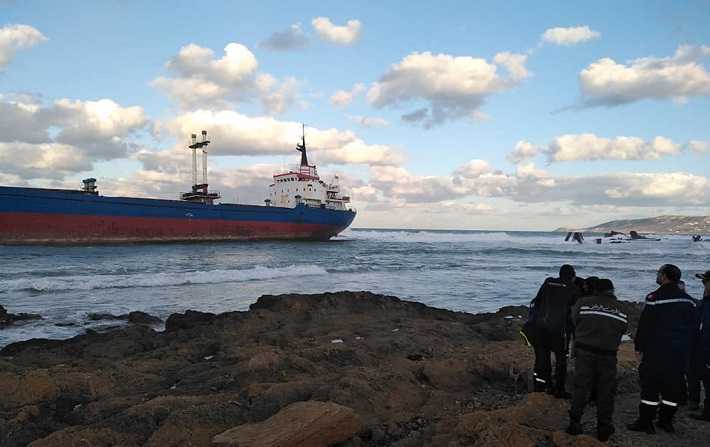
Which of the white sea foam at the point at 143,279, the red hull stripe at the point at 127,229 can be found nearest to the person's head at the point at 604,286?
the white sea foam at the point at 143,279

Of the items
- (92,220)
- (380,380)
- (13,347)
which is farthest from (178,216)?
(380,380)

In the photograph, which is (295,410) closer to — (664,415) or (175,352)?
(664,415)

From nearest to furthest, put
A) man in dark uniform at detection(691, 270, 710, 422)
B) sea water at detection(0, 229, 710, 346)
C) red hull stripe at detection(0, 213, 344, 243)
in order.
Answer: man in dark uniform at detection(691, 270, 710, 422) → sea water at detection(0, 229, 710, 346) → red hull stripe at detection(0, 213, 344, 243)

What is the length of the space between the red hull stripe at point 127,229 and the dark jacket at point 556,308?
3329 centimetres

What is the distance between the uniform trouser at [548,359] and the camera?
4.29 metres

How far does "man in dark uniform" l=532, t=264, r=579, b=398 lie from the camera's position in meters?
4.28

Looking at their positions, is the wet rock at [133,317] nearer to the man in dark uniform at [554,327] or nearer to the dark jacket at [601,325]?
the man in dark uniform at [554,327]

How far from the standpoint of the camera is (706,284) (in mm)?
4109

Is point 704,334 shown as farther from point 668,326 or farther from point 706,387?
point 668,326

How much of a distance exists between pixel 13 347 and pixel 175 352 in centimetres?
280

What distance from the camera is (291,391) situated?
418 centimetres

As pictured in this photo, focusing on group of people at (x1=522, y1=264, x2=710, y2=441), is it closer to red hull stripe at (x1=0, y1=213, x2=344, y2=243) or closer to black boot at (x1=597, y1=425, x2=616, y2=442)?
black boot at (x1=597, y1=425, x2=616, y2=442)

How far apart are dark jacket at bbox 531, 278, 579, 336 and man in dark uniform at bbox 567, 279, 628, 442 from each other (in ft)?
2.23

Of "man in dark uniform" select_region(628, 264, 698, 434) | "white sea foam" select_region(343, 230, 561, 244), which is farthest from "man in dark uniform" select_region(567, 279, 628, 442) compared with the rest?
"white sea foam" select_region(343, 230, 561, 244)
